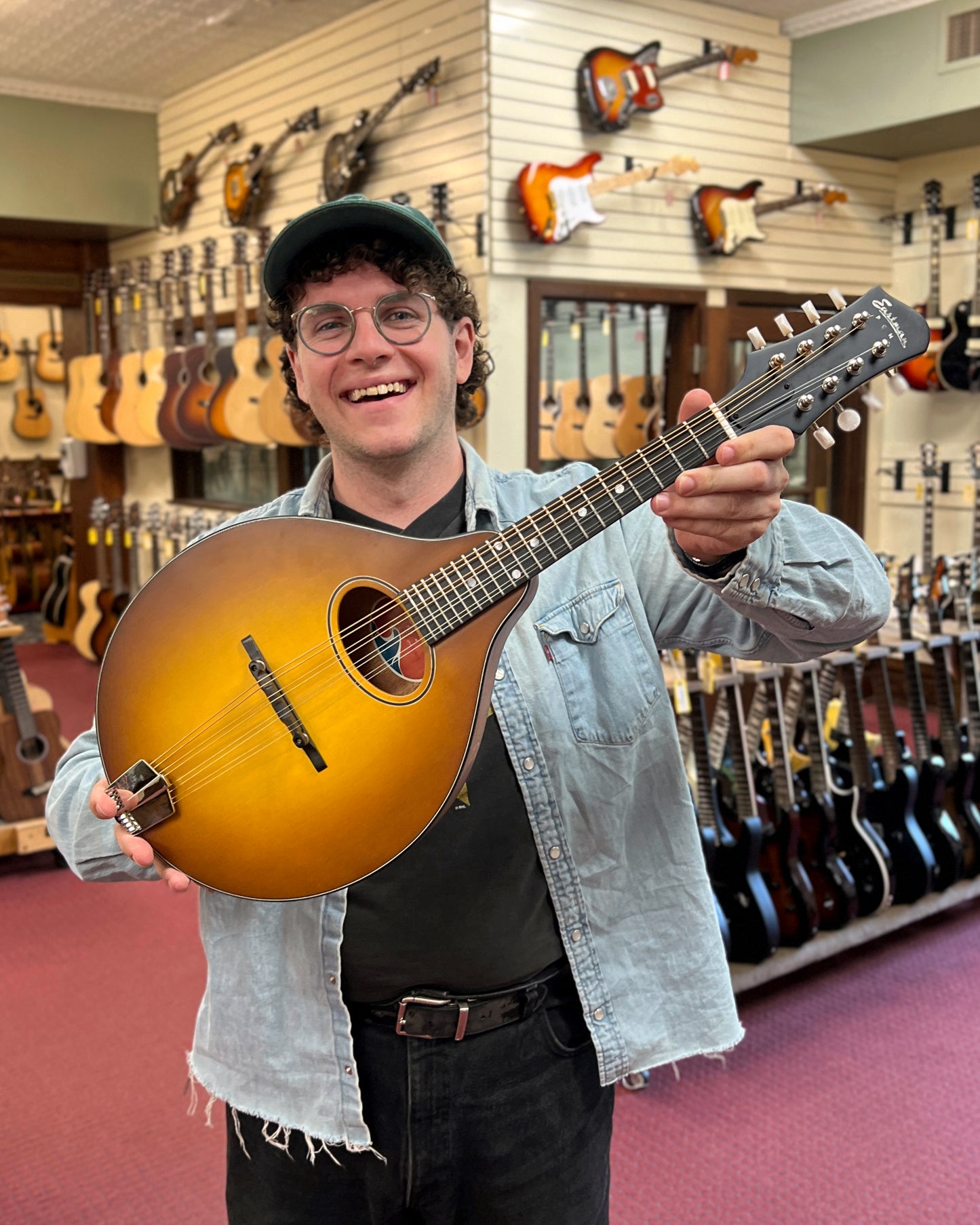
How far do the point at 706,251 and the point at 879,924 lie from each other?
3392mm

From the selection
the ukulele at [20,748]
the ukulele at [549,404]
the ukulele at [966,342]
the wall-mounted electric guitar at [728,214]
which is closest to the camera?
the ukulele at [20,748]

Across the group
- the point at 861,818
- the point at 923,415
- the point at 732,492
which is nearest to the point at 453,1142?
the point at 732,492

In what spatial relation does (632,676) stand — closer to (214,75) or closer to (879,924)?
(879,924)

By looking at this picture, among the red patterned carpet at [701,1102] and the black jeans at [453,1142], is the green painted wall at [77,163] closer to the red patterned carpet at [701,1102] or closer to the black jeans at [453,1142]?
the red patterned carpet at [701,1102]

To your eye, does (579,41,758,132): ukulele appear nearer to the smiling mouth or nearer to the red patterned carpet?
the red patterned carpet

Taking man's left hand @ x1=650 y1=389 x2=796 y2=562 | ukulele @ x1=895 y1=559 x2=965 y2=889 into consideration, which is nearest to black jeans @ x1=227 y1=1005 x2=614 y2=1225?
man's left hand @ x1=650 y1=389 x2=796 y2=562

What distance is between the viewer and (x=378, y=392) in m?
1.25

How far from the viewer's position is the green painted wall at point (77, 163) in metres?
6.12

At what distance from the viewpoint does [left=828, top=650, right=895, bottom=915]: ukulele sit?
318cm

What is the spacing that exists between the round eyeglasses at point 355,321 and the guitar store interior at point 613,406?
415 mm

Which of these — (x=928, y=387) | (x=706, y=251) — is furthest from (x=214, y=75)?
(x=928, y=387)

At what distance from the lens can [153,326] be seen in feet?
23.3

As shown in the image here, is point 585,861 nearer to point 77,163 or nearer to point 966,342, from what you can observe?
point 966,342

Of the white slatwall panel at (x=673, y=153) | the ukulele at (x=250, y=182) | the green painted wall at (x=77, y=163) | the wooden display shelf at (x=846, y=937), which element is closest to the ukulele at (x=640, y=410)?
the white slatwall panel at (x=673, y=153)
